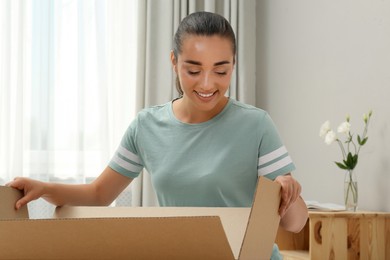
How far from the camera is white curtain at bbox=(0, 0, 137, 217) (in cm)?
327

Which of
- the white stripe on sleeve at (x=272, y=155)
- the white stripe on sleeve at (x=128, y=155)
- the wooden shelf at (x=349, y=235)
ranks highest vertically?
the white stripe on sleeve at (x=272, y=155)

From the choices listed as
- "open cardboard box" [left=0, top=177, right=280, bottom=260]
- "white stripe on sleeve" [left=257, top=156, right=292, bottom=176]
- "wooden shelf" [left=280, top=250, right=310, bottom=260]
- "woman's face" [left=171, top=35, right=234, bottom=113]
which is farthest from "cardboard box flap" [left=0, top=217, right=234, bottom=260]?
"wooden shelf" [left=280, top=250, right=310, bottom=260]

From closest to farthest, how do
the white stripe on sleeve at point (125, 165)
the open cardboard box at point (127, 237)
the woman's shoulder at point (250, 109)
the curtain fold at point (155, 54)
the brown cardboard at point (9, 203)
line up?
the open cardboard box at point (127, 237) → the brown cardboard at point (9, 203) → the woman's shoulder at point (250, 109) → the white stripe on sleeve at point (125, 165) → the curtain fold at point (155, 54)

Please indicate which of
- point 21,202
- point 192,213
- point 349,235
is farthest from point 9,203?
point 349,235

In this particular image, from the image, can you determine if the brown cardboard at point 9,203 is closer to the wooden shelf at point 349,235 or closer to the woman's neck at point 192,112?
the woman's neck at point 192,112

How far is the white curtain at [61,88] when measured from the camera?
3.27 m

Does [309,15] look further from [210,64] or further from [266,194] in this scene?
[266,194]

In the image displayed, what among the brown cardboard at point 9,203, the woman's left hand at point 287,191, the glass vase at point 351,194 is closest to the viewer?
the woman's left hand at point 287,191

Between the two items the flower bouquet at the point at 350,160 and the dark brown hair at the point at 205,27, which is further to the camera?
the flower bouquet at the point at 350,160

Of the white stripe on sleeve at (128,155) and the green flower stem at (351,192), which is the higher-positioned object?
the white stripe on sleeve at (128,155)

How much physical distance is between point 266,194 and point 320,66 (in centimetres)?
227

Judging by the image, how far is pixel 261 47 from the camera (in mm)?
3678

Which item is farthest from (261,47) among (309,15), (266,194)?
(266,194)

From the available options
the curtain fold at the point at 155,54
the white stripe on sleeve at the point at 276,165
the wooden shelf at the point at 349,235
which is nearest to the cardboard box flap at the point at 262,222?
the white stripe on sleeve at the point at 276,165
